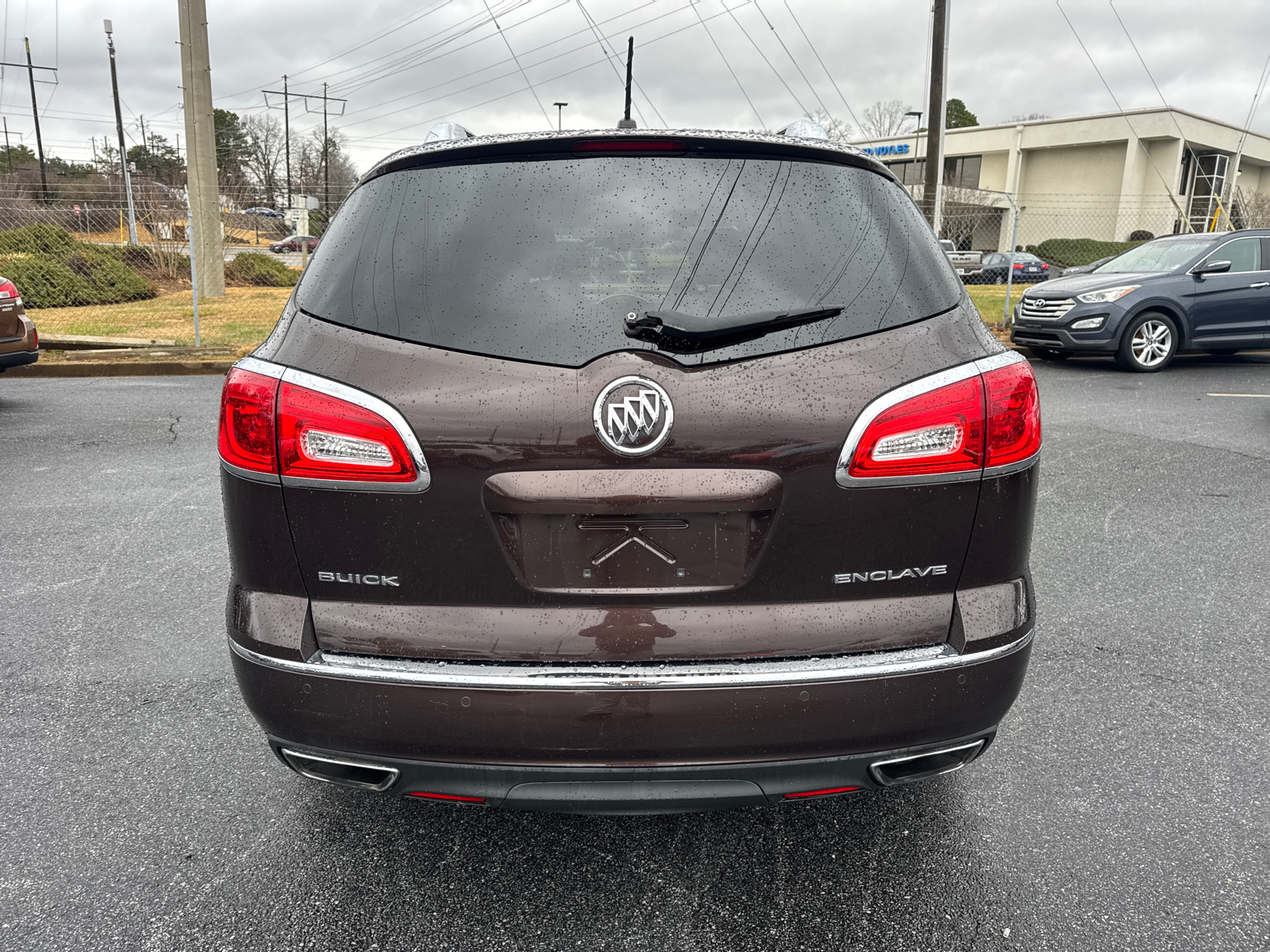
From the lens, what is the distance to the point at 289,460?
1.89 metres

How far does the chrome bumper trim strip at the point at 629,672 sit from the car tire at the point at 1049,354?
10898 mm

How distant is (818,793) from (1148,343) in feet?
36.8

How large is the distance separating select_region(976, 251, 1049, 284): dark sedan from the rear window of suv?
3165 cm

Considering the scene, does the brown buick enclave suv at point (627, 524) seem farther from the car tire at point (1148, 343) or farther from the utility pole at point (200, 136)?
the utility pole at point (200, 136)

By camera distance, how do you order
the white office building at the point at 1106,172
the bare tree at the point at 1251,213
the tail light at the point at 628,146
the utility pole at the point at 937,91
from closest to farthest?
the tail light at the point at 628,146
the utility pole at the point at 937,91
the bare tree at the point at 1251,213
the white office building at the point at 1106,172

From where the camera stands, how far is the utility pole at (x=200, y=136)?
56.9ft

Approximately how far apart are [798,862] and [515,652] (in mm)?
→ 1044

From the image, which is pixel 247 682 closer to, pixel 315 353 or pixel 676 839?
pixel 315 353

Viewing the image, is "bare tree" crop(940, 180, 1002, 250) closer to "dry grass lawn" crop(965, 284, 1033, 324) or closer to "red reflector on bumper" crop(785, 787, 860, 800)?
"dry grass lawn" crop(965, 284, 1033, 324)

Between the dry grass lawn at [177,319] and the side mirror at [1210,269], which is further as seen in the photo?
the dry grass lawn at [177,319]

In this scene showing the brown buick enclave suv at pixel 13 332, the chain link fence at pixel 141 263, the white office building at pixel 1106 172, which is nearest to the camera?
the brown buick enclave suv at pixel 13 332

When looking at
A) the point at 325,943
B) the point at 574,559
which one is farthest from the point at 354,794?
the point at 574,559

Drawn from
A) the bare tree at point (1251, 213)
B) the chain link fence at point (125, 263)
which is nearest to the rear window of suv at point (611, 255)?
the chain link fence at point (125, 263)

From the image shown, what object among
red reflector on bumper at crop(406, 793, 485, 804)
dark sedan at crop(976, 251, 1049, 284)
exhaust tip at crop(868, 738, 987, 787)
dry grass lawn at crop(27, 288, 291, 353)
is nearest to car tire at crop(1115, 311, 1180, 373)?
exhaust tip at crop(868, 738, 987, 787)
